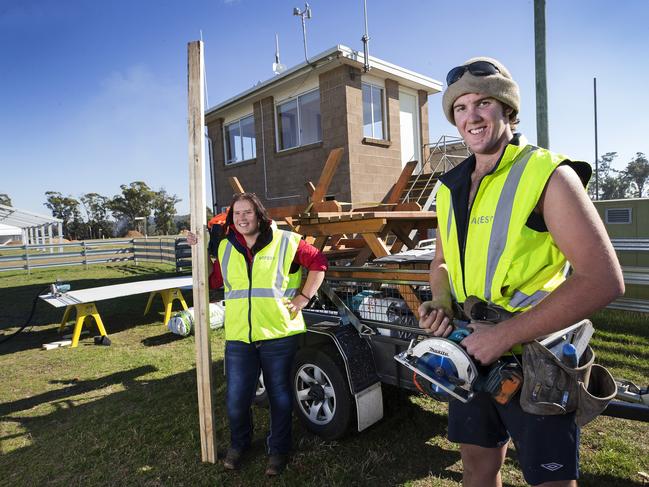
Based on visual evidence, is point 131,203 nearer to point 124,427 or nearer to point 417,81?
point 417,81

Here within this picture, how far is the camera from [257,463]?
314 centimetres

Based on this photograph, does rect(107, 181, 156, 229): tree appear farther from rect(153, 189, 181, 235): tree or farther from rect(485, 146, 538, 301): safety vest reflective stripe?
rect(485, 146, 538, 301): safety vest reflective stripe

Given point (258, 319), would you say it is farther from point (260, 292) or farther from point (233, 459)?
point (233, 459)

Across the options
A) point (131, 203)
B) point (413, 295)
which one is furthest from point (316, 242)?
point (131, 203)

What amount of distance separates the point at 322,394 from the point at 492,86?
2710 mm

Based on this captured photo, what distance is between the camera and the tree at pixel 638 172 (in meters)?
54.4

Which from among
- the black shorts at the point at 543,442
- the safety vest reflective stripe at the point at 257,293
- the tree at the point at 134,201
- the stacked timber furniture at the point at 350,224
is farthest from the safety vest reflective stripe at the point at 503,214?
the tree at the point at 134,201

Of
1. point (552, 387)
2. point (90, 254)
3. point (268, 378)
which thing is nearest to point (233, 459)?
point (268, 378)

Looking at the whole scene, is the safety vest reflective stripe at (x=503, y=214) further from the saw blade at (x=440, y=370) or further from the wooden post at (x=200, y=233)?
the wooden post at (x=200, y=233)

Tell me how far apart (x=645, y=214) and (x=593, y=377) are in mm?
7669

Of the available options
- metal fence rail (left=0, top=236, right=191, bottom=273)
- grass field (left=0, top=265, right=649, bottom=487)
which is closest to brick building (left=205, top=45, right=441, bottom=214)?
metal fence rail (left=0, top=236, right=191, bottom=273)

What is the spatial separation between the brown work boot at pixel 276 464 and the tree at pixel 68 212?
71.0 m

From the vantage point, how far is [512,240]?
→ 51.3 inches

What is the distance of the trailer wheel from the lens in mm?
3170
